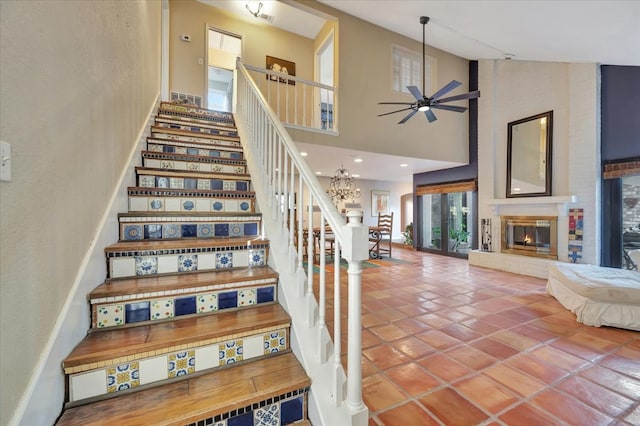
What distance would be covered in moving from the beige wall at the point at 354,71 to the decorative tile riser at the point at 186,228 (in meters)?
2.50

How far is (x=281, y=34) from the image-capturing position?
5.90 meters

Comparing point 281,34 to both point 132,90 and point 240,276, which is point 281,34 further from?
point 240,276

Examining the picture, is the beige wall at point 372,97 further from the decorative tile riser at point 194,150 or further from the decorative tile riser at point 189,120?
the decorative tile riser at point 194,150

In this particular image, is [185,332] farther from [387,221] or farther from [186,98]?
[387,221]

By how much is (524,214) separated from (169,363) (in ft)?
19.3

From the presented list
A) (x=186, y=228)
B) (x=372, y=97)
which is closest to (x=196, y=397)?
(x=186, y=228)

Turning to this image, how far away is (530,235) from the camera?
16.0ft

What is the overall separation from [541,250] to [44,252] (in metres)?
6.19

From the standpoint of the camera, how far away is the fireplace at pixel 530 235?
14.7ft

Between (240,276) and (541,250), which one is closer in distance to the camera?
(240,276)

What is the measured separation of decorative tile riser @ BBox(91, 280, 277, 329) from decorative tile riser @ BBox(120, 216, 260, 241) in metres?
0.62

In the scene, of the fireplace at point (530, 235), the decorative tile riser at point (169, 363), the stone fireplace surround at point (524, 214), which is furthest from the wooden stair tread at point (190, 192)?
the fireplace at point (530, 235)

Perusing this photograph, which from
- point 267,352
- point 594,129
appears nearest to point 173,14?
point 267,352

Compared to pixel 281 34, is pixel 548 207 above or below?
below
